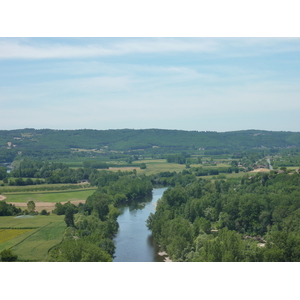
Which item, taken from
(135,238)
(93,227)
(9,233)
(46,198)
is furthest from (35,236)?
(46,198)

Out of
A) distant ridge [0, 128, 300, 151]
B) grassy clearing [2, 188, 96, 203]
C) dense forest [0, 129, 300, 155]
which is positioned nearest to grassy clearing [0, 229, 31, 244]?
grassy clearing [2, 188, 96, 203]

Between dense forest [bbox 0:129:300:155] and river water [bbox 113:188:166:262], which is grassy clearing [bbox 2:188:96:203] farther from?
dense forest [bbox 0:129:300:155]

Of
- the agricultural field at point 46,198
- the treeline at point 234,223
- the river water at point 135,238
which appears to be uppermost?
the treeline at point 234,223

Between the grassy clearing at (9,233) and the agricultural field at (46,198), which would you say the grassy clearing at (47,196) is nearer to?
the agricultural field at (46,198)

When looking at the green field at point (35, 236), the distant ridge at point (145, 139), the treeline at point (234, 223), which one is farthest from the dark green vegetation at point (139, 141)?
the green field at point (35, 236)

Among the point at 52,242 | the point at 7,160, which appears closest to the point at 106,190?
the point at 52,242
